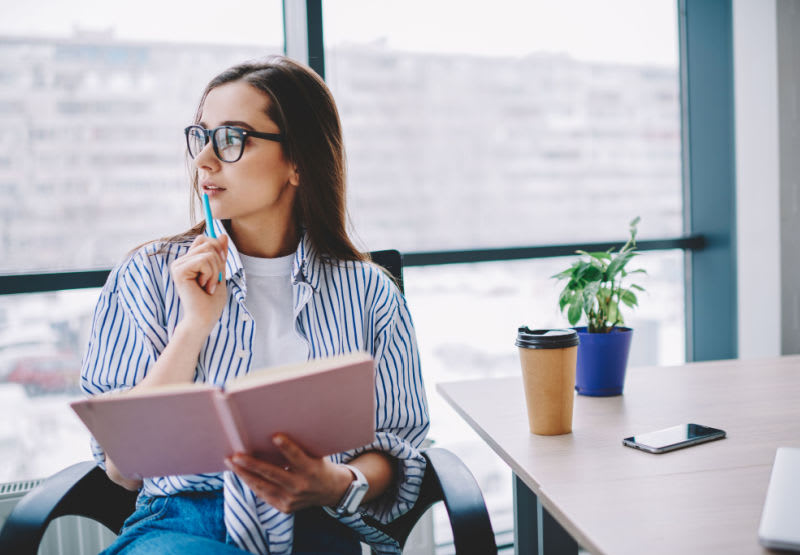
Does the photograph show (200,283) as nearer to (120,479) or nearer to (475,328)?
(120,479)

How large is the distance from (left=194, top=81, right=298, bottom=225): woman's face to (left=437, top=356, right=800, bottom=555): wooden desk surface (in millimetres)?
591

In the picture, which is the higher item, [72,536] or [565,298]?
[565,298]

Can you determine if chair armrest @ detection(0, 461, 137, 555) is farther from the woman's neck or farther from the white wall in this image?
the white wall

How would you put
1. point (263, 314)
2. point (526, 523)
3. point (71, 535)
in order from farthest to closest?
point (71, 535)
point (526, 523)
point (263, 314)

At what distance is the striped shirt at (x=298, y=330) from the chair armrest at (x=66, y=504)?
48 millimetres

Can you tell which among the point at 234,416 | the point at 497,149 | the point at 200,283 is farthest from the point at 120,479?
the point at 497,149

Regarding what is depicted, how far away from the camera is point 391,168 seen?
2242 millimetres

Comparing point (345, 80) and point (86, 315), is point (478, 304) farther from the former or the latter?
point (86, 315)

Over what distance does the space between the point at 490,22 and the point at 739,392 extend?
1594 mm

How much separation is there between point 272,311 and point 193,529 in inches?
16.2

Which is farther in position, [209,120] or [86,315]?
[86,315]

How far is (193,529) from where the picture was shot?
1042mm

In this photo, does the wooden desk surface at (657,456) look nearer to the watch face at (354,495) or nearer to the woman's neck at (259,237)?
the watch face at (354,495)

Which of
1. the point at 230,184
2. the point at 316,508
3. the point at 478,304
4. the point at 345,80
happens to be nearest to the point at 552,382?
the point at 316,508
